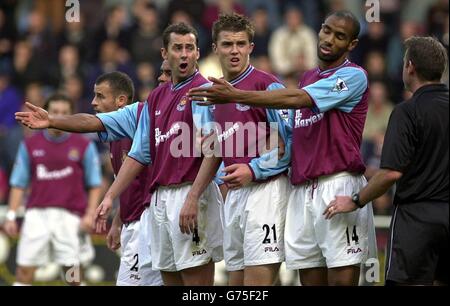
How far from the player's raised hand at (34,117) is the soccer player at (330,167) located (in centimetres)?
201

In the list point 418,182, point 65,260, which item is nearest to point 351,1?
point 65,260

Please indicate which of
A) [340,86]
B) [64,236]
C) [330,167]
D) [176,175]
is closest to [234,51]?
[340,86]

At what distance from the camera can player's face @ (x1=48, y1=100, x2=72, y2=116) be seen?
41.0 ft

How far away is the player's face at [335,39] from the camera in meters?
8.43

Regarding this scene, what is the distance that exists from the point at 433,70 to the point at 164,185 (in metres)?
2.53

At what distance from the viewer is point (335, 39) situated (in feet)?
27.7

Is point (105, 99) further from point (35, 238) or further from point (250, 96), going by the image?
point (35, 238)

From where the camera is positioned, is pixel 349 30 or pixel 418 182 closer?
pixel 418 182

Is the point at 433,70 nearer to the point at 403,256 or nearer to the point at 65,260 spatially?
the point at 403,256

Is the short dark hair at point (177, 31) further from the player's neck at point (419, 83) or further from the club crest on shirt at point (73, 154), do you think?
the club crest on shirt at point (73, 154)

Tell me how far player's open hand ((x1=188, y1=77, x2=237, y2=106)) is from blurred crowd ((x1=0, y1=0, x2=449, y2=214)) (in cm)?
855

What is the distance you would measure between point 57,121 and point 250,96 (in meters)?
1.77

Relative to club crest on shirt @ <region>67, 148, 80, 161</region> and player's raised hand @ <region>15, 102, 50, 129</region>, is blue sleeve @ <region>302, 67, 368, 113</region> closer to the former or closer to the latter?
player's raised hand @ <region>15, 102, 50, 129</region>

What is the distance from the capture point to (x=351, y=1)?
61.1ft
